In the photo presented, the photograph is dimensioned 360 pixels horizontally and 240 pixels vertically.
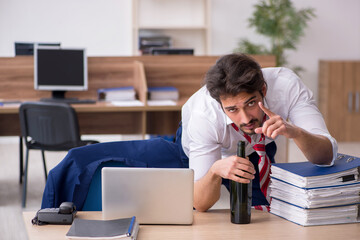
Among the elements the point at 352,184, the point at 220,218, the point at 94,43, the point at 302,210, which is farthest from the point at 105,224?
the point at 94,43

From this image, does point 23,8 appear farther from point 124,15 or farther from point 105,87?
point 105,87

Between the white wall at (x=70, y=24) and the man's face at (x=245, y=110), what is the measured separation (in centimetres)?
488

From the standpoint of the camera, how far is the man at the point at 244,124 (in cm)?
174

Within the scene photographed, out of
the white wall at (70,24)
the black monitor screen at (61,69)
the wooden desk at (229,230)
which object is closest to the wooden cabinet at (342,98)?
the white wall at (70,24)

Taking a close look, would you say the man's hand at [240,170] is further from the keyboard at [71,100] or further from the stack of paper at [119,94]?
the stack of paper at [119,94]

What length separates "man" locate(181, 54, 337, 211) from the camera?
1.74 meters

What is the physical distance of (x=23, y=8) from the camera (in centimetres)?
636

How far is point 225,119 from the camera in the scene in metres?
2.05

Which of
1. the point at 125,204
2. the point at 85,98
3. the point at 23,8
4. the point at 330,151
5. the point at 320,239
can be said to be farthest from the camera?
the point at 23,8

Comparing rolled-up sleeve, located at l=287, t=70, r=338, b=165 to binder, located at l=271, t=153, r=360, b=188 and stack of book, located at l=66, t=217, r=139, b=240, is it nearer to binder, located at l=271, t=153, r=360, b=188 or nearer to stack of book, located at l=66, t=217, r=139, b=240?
binder, located at l=271, t=153, r=360, b=188

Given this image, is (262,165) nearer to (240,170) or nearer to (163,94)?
(240,170)

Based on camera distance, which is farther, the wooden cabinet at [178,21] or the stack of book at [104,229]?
the wooden cabinet at [178,21]

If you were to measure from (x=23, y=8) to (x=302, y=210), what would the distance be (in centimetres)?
544

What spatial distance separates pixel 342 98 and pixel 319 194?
16.7ft
